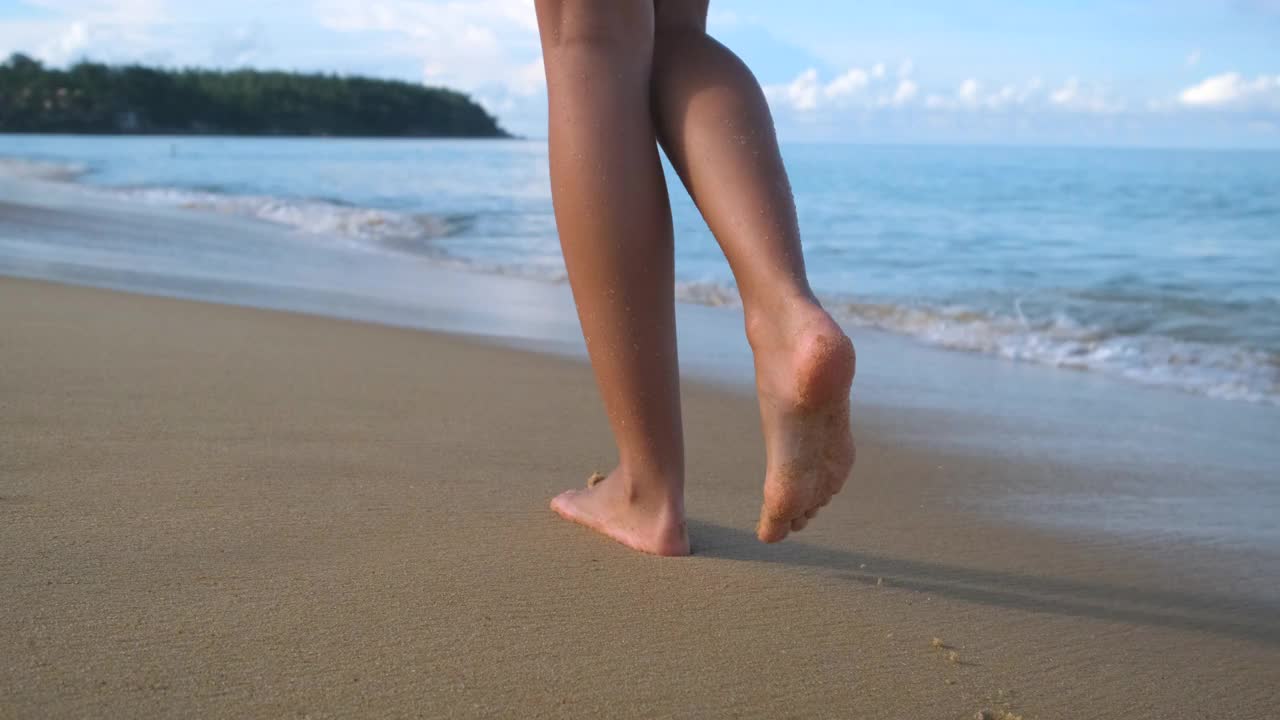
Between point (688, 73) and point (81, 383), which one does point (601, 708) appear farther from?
point (81, 383)

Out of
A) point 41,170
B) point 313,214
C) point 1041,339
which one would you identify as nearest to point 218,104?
point 41,170

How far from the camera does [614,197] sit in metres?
1.24

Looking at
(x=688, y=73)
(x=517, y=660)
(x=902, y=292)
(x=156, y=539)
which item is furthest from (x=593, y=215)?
(x=902, y=292)

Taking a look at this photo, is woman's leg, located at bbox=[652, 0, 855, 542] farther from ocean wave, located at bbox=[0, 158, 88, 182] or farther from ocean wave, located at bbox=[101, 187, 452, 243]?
ocean wave, located at bbox=[0, 158, 88, 182]

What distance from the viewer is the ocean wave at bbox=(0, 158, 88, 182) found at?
12398 millimetres

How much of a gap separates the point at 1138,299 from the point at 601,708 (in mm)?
5534

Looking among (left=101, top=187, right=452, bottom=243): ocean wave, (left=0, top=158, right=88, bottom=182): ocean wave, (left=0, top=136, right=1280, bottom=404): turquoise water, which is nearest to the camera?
(left=0, top=136, right=1280, bottom=404): turquoise water

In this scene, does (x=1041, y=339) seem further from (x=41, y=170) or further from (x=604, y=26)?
(x=41, y=170)

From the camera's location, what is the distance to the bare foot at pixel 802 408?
1.13 metres

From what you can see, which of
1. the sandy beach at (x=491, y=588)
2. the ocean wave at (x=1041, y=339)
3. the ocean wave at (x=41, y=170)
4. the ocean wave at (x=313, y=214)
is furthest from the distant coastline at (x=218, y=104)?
the sandy beach at (x=491, y=588)

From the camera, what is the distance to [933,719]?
1.00m

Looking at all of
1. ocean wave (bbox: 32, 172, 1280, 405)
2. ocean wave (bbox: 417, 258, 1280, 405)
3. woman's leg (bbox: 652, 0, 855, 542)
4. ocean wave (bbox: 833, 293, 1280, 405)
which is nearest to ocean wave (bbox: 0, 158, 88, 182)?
ocean wave (bbox: 32, 172, 1280, 405)

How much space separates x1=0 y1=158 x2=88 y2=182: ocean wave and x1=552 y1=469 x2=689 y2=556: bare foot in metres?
12.1

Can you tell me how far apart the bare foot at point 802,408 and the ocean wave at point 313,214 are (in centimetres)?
720
